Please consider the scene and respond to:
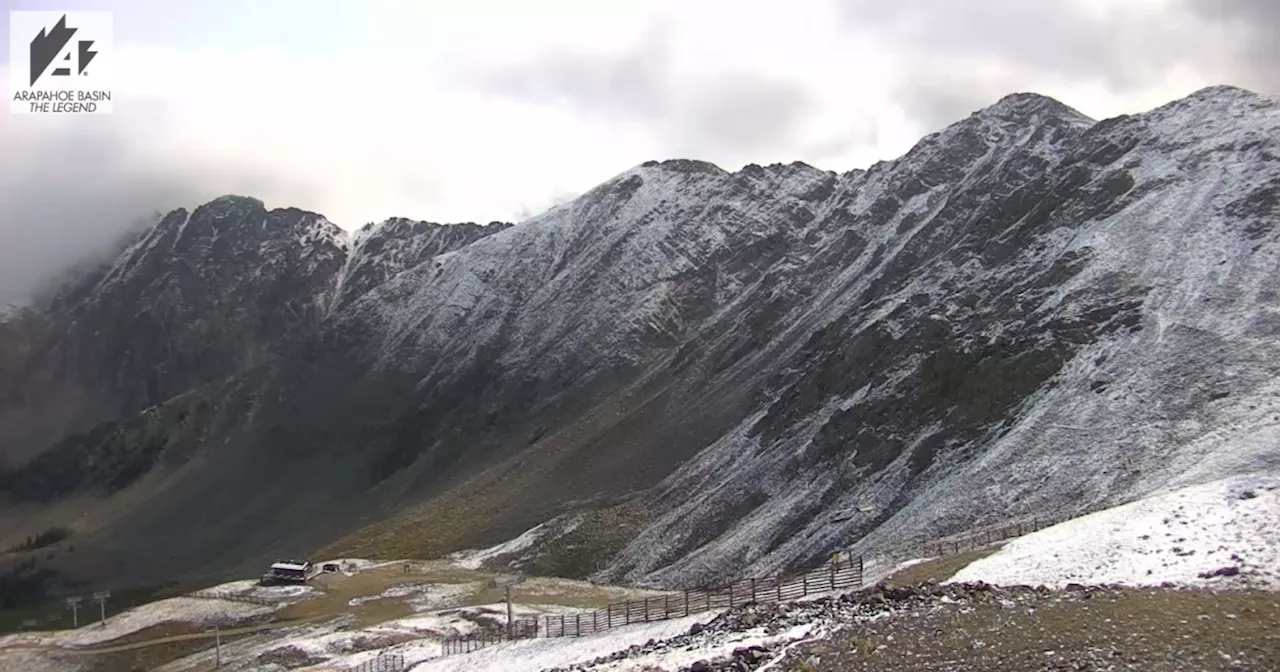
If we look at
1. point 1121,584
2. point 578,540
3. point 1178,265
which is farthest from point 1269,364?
point 578,540

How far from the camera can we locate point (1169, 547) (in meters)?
34.3

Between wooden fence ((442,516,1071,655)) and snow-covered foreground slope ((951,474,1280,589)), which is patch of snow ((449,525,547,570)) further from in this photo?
snow-covered foreground slope ((951,474,1280,589))

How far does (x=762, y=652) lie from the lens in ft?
105

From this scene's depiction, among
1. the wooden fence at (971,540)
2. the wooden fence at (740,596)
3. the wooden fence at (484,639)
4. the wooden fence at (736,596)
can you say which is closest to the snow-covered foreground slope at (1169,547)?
the wooden fence at (740,596)

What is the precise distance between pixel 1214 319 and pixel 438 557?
337 feet

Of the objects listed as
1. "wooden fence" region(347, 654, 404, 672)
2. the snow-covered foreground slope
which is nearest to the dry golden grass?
the snow-covered foreground slope

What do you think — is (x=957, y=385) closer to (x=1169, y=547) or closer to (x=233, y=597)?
(x=1169, y=547)

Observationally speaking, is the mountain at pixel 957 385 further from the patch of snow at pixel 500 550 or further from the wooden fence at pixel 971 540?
the wooden fence at pixel 971 540

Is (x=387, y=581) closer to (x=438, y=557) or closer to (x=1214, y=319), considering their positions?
(x=438, y=557)

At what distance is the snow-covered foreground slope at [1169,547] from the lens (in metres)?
31.6

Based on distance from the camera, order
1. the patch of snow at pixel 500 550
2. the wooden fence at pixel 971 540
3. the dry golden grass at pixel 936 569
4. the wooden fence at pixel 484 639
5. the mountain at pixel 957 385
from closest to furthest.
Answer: the dry golden grass at pixel 936 569, the wooden fence at pixel 971 540, the wooden fence at pixel 484 639, the mountain at pixel 957 385, the patch of snow at pixel 500 550

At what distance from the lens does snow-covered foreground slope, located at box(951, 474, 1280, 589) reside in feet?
104

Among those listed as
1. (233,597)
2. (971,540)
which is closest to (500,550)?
(233,597)

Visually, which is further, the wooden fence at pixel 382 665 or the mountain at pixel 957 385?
the mountain at pixel 957 385
